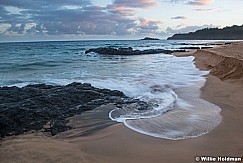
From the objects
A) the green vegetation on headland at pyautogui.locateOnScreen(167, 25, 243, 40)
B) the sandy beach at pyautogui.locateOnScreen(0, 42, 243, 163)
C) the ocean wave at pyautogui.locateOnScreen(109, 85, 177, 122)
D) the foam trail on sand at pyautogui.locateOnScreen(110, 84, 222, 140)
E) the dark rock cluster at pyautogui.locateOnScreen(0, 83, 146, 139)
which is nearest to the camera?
the sandy beach at pyautogui.locateOnScreen(0, 42, 243, 163)

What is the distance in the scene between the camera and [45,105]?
6.92 m

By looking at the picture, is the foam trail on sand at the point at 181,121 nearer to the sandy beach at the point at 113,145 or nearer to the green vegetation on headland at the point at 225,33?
the sandy beach at the point at 113,145

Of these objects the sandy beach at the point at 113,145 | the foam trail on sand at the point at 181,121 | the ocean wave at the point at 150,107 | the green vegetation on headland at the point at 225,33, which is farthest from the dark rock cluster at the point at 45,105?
the green vegetation on headland at the point at 225,33

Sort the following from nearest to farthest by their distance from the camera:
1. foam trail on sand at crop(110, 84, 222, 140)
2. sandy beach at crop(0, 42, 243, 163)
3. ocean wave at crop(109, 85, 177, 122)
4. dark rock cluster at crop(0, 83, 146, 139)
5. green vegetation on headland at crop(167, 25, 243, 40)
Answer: sandy beach at crop(0, 42, 243, 163)
foam trail on sand at crop(110, 84, 222, 140)
dark rock cluster at crop(0, 83, 146, 139)
ocean wave at crop(109, 85, 177, 122)
green vegetation on headland at crop(167, 25, 243, 40)

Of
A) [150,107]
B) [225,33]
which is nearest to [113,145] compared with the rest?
[150,107]

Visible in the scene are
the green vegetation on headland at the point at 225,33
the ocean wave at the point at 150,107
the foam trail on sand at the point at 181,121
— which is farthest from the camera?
the green vegetation on headland at the point at 225,33

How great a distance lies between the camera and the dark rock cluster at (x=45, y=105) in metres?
5.48

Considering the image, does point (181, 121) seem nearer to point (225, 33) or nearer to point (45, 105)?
point (45, 105)

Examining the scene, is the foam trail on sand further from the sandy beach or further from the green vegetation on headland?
the green vegetation on headland

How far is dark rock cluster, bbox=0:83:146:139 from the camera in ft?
18.0

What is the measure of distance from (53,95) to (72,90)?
0.86 metres

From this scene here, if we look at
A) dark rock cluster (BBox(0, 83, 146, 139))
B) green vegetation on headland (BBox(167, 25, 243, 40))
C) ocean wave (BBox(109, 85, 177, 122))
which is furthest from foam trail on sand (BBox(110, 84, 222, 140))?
green vegetation on headland (BBox(167, 25, 243, 40))

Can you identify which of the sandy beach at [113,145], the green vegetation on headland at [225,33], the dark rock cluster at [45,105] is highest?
the green vegetation on headland at [225,33]

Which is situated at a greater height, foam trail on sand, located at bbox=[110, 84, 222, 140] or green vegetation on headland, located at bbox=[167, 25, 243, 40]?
green vegetation on headland, located at bbox=[167, 25, 243, 40]
